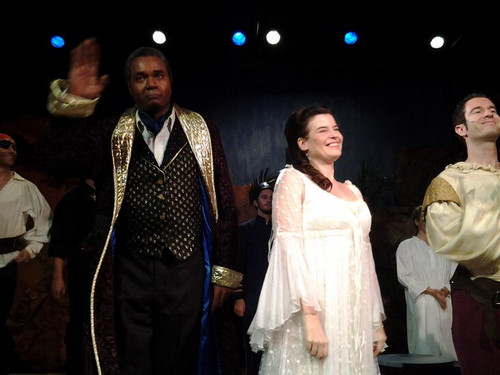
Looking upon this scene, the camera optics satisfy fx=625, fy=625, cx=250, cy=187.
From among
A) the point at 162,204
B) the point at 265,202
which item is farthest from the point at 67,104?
the point at 265,202

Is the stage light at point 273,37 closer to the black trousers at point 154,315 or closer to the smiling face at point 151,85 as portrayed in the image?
the smiling face at point 151,85

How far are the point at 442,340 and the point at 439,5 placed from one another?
121 inches

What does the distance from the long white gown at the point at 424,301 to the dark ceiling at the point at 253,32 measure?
1885 mm

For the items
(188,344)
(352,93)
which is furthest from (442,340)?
(188,344)

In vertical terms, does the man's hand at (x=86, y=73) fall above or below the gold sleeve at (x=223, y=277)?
above

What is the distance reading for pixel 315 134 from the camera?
3.20m

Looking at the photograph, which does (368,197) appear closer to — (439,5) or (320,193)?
(439,5)

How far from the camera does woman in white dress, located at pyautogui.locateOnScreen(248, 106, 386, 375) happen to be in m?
2.80

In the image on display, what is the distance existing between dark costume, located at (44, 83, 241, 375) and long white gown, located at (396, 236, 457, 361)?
355 cm

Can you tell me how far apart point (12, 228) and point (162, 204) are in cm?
234

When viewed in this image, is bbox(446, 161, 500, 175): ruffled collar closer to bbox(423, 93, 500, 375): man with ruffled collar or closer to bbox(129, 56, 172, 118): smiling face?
bbox(423, 93, 500, 375): man with ruffled collar

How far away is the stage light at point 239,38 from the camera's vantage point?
232 inches

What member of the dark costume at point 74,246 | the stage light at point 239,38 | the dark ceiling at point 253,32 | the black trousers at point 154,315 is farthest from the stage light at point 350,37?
the black trousers at point 154,315

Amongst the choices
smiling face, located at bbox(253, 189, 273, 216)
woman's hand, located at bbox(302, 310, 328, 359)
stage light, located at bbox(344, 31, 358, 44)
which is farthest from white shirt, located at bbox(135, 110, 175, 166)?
stage light, located at bbox(344, 31, 358, 44)
